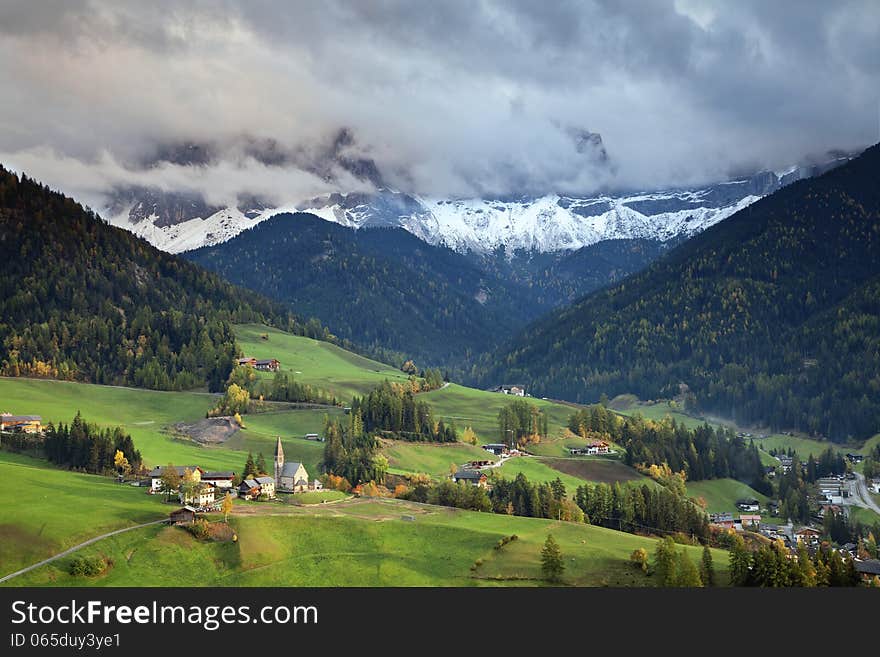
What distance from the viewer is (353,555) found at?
12044 cm

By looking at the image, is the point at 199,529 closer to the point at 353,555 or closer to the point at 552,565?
the point at 353,555

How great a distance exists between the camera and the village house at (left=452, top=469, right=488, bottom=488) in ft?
579

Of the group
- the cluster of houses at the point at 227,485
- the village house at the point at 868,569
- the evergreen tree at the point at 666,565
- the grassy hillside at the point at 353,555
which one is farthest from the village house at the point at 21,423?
the village house at the point at 868,569

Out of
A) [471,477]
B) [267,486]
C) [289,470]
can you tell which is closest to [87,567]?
[267,486]

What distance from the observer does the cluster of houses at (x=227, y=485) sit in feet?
443

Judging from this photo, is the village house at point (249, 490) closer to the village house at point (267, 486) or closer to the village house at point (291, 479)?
the village house at point (267, 486)

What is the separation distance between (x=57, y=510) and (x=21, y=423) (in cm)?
6893

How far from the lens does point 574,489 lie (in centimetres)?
19138

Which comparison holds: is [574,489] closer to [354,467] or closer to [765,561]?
[354,467]

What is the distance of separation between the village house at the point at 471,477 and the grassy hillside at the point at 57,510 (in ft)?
192
